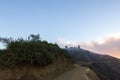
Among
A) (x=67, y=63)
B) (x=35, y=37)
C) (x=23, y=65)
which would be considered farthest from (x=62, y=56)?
(x=23, y=65)

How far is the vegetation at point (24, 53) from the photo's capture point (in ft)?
56.5

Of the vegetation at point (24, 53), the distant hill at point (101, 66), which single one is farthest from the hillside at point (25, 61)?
the distant hill at point (101, 66)

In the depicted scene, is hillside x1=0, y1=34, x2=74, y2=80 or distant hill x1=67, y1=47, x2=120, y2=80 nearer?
hillside x1=0, y1=34, x2=74, y2=80

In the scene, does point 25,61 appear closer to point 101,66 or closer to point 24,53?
point 24,53

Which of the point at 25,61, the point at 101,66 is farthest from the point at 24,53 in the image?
the point at 101,66

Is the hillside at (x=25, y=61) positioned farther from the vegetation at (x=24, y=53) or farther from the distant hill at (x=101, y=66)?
the distant hill at (x=101, y=66)

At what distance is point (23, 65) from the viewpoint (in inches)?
699

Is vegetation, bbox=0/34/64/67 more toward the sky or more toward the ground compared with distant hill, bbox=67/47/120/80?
more toward the sky

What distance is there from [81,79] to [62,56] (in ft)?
13.7

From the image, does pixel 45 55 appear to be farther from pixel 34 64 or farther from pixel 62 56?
pixel 62 56

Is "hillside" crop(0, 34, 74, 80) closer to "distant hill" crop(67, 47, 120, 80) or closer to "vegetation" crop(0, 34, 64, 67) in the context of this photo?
"vegetation" crop(0, 34, 64, 67)

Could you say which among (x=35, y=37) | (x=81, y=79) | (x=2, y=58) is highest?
(x=35, y=37)

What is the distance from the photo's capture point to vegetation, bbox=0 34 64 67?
1721 cm

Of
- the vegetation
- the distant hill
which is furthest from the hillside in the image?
the distant hill
